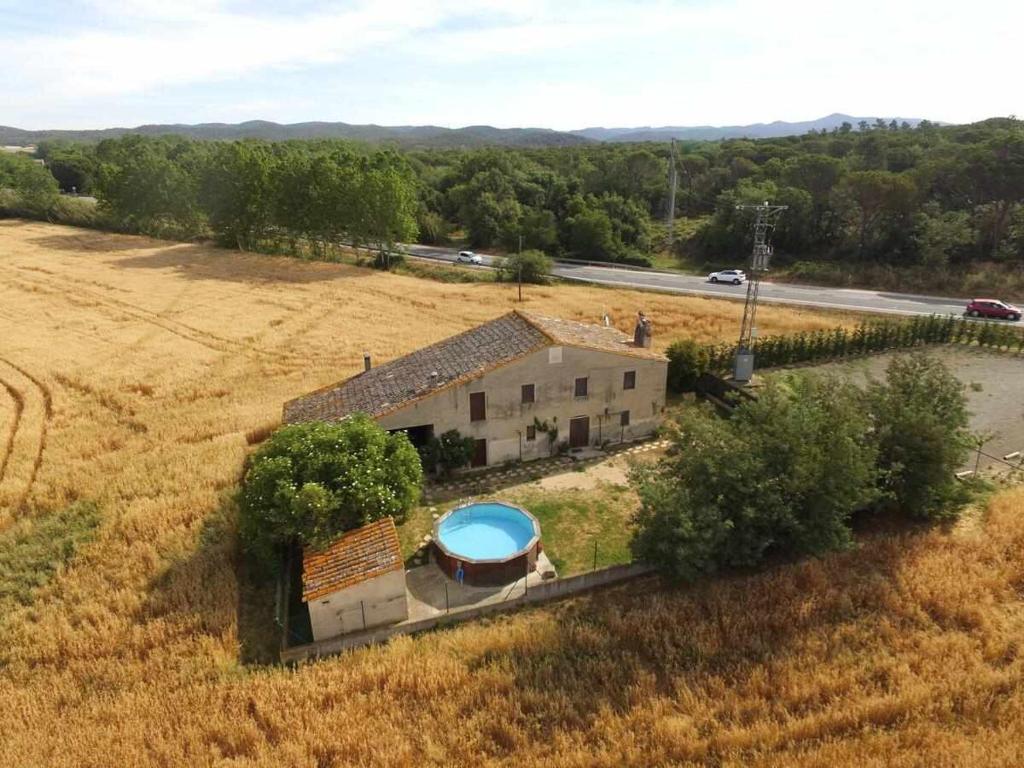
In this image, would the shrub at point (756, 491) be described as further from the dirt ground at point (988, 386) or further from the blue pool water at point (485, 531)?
the dirt ground at point (988, 386)

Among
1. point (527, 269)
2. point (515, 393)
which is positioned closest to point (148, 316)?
point (527, 269)

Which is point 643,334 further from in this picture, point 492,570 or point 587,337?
point 492,570

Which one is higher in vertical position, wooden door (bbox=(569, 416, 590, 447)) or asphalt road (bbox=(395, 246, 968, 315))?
wooden door (bbox=(569, 416, 590, 447))

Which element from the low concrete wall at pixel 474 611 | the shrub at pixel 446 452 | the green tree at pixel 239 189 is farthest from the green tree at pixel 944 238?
the green tree at pixel 239 189

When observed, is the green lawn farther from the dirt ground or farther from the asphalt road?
the asphalt road

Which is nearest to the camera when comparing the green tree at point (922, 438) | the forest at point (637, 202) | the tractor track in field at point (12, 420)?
the green tree at point (922, 438)

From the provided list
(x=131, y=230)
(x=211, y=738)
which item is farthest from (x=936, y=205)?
(x=131, y=230)

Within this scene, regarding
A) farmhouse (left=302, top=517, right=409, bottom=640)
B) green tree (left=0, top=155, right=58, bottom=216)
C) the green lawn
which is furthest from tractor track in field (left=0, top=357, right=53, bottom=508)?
green tree (left=0, top=155, right=58, bottom=216)
